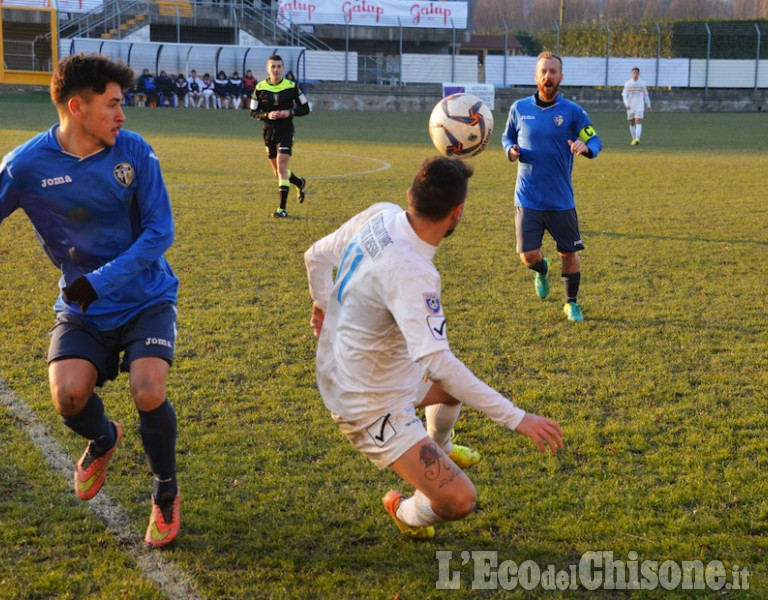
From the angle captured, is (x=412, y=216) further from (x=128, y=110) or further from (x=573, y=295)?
(x=128, y=110)

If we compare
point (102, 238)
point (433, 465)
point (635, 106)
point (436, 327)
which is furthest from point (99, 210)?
point (635, 106)

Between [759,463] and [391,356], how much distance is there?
7.70 feet

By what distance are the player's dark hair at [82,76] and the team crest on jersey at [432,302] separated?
171 centimetres

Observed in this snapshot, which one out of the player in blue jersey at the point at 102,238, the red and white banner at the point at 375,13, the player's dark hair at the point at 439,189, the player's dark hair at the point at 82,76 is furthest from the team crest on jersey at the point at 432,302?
the red and white banner at the point at 375,13

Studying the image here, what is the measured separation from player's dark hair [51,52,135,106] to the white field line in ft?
6.15

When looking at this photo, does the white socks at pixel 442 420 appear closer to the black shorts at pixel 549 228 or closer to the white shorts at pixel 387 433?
the white shorts at pixel 387 433

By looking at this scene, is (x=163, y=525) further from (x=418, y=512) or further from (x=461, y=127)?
(x=461, y=127)

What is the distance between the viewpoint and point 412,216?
3.50 meters

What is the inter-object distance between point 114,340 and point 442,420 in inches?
60.8

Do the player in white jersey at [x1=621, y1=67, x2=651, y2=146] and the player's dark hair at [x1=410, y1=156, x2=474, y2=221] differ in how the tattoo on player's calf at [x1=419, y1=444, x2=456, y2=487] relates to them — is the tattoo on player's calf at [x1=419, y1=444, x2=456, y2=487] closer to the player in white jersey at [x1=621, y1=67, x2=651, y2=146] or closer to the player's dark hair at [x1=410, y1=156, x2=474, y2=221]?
the player's dark hair at [x1=410, y1=156, x2=474, y2=221]

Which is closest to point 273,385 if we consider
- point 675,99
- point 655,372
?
point 655,372

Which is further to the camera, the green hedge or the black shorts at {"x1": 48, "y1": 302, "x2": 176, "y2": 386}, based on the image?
the green hedge

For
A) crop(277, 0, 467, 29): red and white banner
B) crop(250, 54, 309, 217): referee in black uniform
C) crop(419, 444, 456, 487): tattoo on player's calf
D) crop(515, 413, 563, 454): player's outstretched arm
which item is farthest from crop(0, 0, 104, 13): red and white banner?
crop(515, 413, 563, 454): player's outstretched arm

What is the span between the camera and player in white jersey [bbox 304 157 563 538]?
10.6 ft
